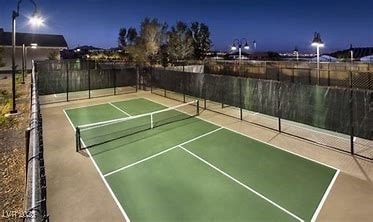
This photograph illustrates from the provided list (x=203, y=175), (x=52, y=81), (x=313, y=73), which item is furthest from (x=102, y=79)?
(x=203, y=175)

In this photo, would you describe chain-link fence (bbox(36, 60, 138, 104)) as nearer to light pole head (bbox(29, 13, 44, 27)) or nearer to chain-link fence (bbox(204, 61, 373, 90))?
light pole head (bbox(29, 13, 44, 27))

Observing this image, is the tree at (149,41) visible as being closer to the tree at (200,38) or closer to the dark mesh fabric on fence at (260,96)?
the tree at (200,38)

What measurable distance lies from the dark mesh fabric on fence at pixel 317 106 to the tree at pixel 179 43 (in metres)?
37.4

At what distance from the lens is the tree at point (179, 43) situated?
4716 cm

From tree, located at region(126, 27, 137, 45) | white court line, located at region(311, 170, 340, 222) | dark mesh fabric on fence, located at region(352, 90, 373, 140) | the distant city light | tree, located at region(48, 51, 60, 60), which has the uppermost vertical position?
tree, located at region(126, 27, 137, 45)

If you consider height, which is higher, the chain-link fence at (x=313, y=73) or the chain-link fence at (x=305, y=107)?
the chain-link fence at (x=313, y=73)

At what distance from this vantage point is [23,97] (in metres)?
18.7

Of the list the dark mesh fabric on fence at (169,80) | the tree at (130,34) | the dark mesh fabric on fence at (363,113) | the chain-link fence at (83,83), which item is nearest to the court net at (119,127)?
the dark mesh fabric on fence at (169,80)

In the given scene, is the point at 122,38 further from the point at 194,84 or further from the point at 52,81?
the point at 194,84

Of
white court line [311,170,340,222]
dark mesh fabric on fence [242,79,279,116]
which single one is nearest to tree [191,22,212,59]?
dark mesh fabric on fence [242,79,279,116]

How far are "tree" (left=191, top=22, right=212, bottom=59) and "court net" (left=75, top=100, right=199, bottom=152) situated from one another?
39497 millimetres

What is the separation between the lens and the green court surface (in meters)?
5.98

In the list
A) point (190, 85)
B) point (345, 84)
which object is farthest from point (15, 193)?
point (345, 84)

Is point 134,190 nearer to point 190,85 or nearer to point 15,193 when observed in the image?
point 15,193
